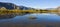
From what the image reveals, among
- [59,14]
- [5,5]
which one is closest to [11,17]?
[5,5]

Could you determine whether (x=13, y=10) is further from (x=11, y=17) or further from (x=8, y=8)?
(x=11, y=17)

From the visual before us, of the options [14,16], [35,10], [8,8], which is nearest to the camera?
[8,8]

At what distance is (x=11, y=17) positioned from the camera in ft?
26.8

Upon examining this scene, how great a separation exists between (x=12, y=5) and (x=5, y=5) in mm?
444

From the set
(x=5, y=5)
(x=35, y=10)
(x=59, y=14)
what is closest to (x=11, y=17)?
(x=5, y=5)

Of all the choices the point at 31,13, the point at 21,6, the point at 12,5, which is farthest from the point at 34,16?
the point at 12,5

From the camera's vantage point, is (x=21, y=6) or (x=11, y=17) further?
(x=11, y=17)

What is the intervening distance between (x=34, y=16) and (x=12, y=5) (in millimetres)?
1548

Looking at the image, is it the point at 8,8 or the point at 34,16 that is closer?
the point at 8,8

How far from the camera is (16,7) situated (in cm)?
691

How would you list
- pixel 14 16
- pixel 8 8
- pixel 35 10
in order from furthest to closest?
pixel 14 16
pixel 35 10
pixel 8 8

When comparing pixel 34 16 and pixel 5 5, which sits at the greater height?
pixel 5 5

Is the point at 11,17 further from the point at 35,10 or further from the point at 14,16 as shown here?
the point at 35,10

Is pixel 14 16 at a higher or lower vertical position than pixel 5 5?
lower
